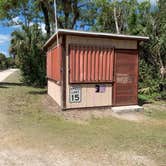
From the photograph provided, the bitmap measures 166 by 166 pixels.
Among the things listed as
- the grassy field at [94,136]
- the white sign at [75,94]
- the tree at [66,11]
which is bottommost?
the grassy field at [94,136]

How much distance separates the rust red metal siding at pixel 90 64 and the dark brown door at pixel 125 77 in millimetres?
265

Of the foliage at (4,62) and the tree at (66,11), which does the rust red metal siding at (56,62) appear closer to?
the tree at (66,11)

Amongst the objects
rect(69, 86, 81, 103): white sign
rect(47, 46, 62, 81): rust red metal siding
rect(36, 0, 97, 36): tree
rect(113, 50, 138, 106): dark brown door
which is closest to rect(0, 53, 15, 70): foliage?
rect(36, 0, 97, 36): tree

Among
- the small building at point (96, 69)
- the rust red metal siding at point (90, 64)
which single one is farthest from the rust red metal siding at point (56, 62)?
the rust red metal siding at point (90, 64)

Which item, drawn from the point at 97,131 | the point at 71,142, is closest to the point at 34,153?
the point at 71,142

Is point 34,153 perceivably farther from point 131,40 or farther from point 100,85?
point 131,40

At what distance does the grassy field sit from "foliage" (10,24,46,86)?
29.1 feet

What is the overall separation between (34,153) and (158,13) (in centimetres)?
959

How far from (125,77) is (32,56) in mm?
9273

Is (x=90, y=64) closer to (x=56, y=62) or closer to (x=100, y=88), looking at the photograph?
(x=100, y=88)

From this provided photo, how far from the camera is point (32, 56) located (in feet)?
52.2

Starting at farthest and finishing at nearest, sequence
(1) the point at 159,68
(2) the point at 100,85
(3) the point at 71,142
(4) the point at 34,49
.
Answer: (4) the point at 34,49 < (1) the point at 159,68 < (2) the point at 100,85 < (3) the point at 71,142

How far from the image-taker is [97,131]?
17.8ft

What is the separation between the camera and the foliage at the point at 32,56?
1588 cm
